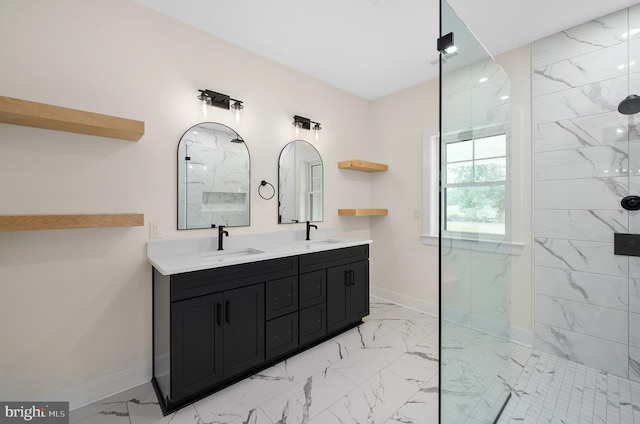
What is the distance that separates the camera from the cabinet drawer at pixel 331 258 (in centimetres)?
235

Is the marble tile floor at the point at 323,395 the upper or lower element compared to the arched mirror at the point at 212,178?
lower

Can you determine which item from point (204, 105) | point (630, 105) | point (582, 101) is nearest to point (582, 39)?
point (582, 101)

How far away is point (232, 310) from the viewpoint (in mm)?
1868

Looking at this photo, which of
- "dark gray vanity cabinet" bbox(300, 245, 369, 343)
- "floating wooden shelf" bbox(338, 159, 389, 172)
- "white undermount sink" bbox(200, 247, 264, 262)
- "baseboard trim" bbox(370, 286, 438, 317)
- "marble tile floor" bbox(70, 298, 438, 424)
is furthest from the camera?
"floating wooden shelf" bbox(338, 159, 389, 172)

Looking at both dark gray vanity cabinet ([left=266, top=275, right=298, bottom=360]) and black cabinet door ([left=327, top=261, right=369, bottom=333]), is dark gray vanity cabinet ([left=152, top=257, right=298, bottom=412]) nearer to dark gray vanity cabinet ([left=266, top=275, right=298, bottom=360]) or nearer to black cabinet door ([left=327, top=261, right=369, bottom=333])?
dark gray vanity cabinet ([left=266, top=275, right=298, bottom=360])

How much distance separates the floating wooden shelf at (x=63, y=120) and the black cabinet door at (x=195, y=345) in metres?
1.17

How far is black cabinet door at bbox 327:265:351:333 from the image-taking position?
256 centimetres

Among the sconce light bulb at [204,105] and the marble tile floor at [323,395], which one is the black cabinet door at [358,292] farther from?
the sconce light bulb at [204,105]

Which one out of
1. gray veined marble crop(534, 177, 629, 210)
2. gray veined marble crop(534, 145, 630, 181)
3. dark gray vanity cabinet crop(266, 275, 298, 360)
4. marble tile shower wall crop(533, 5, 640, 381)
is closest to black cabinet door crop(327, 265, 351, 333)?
dark gray vanity cabinet crop(266, 275, 298, 360)

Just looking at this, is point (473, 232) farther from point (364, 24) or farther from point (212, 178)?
point (212, 178)

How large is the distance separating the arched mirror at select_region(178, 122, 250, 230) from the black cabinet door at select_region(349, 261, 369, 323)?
1246 mm

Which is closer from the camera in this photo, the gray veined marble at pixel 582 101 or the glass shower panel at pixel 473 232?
the glass shower panel at pixel 473 232

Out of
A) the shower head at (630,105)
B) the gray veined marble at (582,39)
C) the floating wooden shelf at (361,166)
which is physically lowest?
the floating wooden shelf at (361,166)

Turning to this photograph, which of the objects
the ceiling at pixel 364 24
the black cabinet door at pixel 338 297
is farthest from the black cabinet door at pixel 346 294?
the ceiling at pixel 364 24
